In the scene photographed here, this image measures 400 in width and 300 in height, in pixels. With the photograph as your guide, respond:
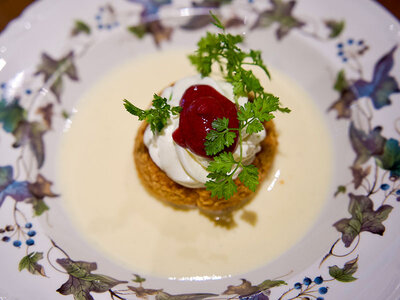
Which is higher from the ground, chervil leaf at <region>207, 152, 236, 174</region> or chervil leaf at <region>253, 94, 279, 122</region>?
chervil leaf at <region>253, 94, 279, 122</region>

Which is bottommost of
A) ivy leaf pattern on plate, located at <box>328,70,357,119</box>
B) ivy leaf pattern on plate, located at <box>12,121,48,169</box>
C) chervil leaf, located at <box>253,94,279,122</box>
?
ivy leaf pattern on plate, located at <box>12,121,48,169</box>

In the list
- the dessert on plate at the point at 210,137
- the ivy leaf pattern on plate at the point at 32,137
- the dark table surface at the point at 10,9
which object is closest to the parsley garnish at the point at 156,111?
the dessert on plate at the point at 210,137

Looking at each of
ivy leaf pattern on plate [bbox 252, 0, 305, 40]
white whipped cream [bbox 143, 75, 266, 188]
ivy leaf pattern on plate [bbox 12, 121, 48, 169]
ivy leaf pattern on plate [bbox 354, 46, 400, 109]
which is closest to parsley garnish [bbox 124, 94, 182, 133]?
white whipped cream [bbox 143, 75, 266, 188]

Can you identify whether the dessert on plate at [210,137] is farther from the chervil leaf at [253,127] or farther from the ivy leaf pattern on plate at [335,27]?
the ivy leaf pattern on plate at [335,27]

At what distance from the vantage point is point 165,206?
2.57 m

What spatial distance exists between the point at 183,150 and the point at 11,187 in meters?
1.16

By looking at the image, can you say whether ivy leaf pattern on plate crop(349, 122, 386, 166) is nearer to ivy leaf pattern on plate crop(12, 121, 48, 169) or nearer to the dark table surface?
ivy leaf pattern on plate crop(12, 121, 48, 169)

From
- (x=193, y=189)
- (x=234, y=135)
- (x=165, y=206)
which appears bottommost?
(x=165, y=206)

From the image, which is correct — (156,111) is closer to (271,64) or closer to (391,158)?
(271,64)

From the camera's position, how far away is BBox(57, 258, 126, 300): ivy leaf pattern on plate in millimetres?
2096

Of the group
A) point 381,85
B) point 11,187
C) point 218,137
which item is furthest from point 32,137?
point 381,85

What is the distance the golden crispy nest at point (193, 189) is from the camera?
2389 millimetres

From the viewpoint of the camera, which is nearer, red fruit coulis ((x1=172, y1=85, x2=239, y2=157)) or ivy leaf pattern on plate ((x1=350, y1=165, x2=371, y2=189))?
red fruit coulis ((x1=172, y1=85, x2=239, y2=157))

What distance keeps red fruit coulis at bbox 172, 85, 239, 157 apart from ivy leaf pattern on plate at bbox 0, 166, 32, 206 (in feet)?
3.50
